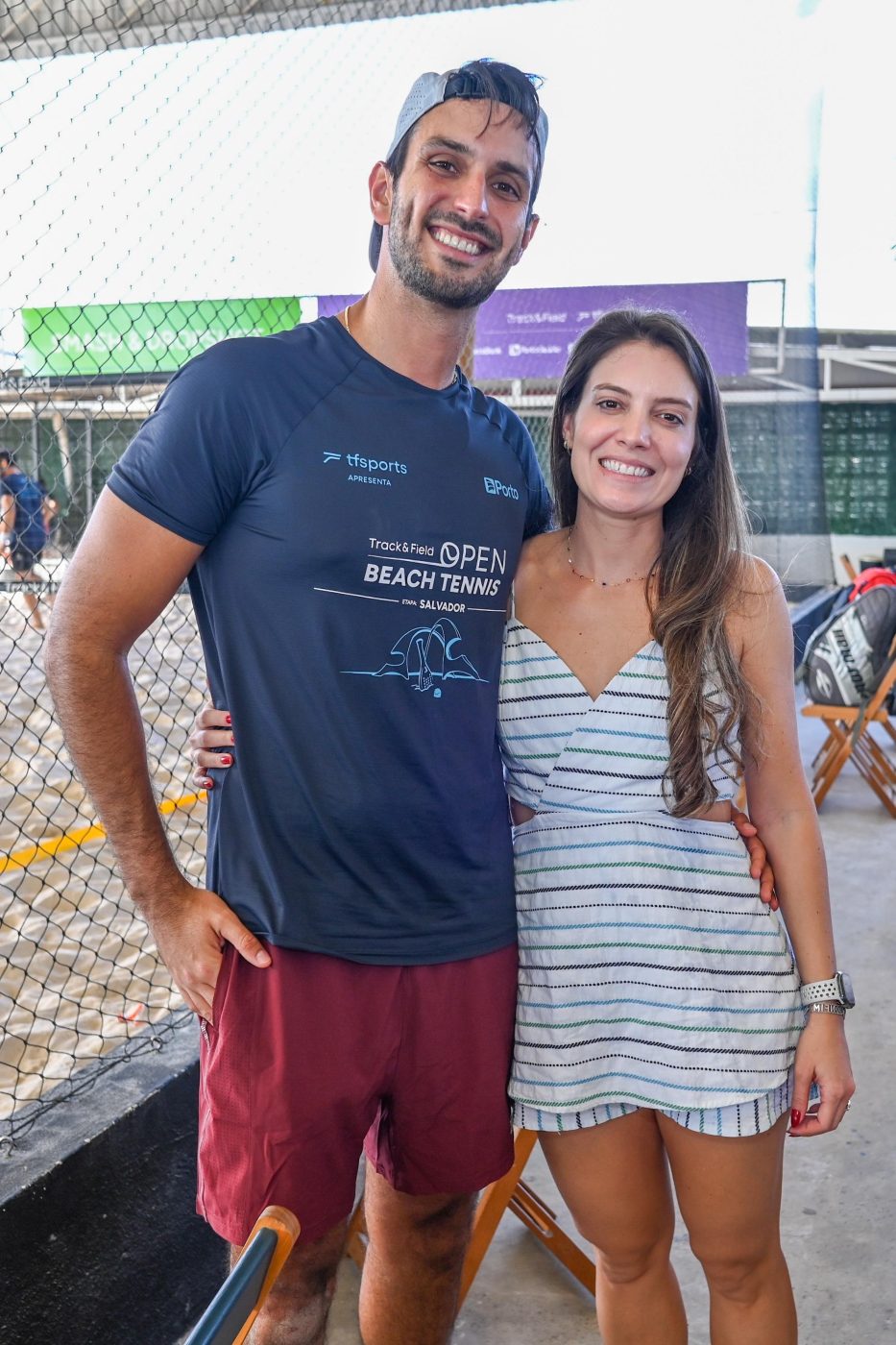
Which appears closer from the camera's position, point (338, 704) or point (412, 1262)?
point (338, 704)

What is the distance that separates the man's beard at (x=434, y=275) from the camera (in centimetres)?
156

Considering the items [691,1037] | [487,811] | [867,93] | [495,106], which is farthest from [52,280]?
[867,93]

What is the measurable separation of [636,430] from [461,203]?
404mm

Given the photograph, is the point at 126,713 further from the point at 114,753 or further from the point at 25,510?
the point at 25,510

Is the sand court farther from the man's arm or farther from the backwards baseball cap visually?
the backwards baseball cap

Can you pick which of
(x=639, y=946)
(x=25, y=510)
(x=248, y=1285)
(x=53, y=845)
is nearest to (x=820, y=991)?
(x=639, y=946)

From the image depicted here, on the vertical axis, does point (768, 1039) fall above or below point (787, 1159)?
above

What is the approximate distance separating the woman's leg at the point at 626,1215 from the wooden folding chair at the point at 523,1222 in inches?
18.1

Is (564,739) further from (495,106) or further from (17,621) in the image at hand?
(17,621)

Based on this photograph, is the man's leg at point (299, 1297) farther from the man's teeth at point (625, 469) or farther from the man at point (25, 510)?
the man at point (25, 510)

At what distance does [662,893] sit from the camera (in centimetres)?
152

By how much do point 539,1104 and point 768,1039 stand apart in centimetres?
33

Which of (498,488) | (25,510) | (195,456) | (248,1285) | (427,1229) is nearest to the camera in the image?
(248,1285)

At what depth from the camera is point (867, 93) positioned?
7.17 meters
